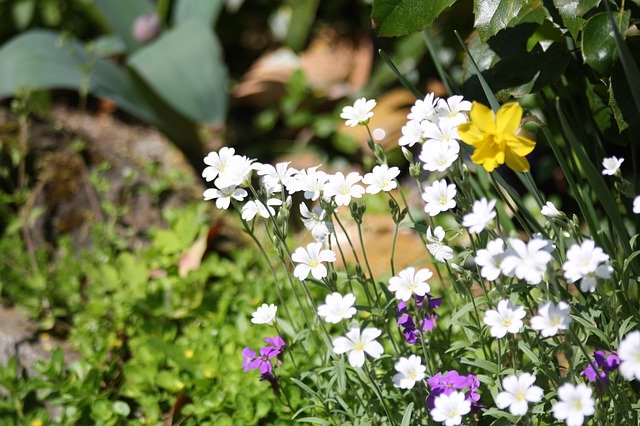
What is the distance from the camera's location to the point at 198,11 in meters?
3.06

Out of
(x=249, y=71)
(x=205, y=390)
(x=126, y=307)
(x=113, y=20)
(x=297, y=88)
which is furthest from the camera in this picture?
(x=249, y=71)

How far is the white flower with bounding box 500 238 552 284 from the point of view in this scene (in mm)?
972

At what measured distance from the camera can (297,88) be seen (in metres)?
3.44

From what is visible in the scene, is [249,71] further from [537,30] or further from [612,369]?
[612,369]

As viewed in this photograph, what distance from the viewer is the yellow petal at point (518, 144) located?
1.11 m

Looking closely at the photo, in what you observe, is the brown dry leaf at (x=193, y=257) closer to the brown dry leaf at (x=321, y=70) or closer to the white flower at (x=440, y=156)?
the white flower at (x=440, y=156)

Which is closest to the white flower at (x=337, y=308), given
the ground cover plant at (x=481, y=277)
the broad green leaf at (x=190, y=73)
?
the ground cover plant at (x=481, y=277)

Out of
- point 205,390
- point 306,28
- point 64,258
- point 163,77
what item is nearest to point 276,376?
point 205,390

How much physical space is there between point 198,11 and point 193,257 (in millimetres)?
1147

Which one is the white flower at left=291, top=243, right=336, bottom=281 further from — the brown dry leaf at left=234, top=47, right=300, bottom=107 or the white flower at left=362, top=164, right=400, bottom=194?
the brown dry leaf at left=234, top=47, right=300, bottom=107

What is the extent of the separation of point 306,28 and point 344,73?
1.55 ft

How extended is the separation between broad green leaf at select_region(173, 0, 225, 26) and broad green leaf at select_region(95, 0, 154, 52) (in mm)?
129

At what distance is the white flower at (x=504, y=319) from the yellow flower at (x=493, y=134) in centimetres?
18

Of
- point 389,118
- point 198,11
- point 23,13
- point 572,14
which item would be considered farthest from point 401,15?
point 23,13
